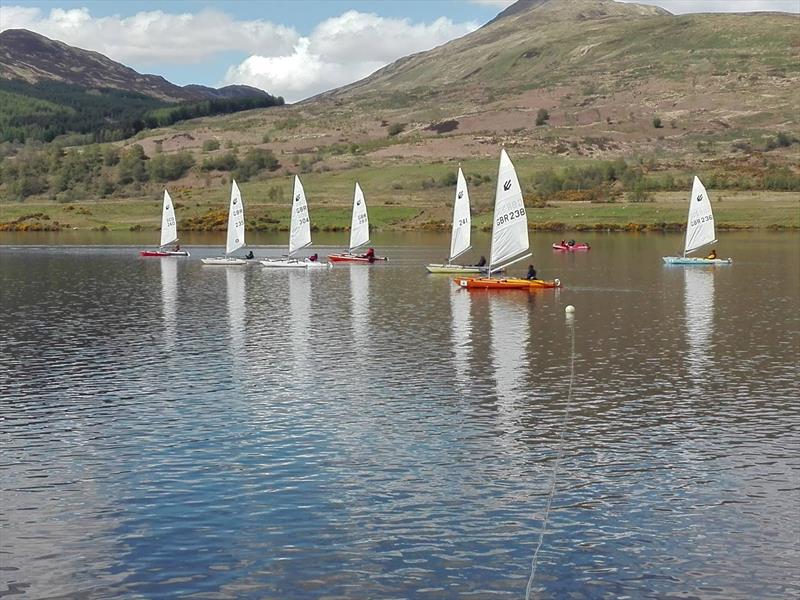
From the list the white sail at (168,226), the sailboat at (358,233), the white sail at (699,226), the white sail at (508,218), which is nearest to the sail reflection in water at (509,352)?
the white sail at (508,218)

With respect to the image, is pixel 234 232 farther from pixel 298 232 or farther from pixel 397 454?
pixel 397 454

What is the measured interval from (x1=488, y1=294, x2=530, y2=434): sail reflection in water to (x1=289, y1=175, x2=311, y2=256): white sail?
4110 cm

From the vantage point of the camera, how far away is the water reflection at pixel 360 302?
7319 centimetres

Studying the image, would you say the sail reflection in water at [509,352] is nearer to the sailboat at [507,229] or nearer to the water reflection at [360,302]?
the sailboat at [507,229]

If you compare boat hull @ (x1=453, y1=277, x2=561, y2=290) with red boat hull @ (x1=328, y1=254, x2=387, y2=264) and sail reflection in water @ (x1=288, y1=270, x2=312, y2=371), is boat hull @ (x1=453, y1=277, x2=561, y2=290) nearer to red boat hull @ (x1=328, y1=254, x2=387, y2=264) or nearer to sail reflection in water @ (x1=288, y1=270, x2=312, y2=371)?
sail reflection in water @ (x1=288, y1=270, x2=312, y2=371)

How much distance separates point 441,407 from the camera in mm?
50031

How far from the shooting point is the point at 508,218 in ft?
323

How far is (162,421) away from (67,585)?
18.2m

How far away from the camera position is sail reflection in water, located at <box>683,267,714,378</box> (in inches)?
2491

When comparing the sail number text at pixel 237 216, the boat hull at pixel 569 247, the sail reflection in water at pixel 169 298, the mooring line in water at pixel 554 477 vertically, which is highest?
the sail number text at pixel 237 216

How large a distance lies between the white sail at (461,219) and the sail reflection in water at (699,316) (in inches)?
841

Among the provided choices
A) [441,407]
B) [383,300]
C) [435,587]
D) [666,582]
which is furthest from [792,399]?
[383,300]

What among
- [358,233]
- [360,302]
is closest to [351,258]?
[358,233]

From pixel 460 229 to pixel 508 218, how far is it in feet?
52.3
